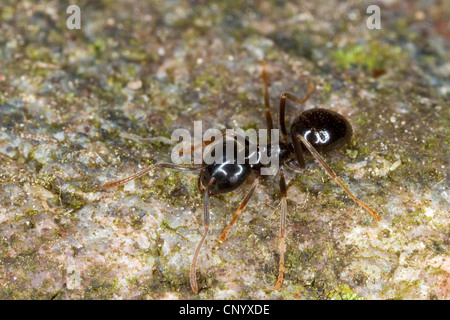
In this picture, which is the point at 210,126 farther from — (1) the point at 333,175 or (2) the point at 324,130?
(1) the point at 333,175

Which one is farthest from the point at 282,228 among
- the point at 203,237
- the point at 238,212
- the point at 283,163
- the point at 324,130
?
the point at 324,130

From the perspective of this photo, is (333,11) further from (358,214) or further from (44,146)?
(44,146)

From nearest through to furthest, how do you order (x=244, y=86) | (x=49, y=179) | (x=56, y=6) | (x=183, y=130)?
(x=49, y=179)
(x=183, y=130)
(x=244, y=86)
(x=56, y=6)

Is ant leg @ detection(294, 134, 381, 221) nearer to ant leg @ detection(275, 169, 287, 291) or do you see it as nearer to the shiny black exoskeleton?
the shiny black exoskeleton

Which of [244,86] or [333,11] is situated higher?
[333,11]

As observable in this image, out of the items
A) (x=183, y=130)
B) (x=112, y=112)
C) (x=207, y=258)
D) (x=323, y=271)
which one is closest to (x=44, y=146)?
(x=112, y=112)

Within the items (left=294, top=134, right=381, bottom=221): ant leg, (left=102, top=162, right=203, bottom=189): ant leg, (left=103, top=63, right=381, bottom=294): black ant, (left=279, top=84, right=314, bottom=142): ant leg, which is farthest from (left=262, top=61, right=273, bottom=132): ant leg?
(left=102, top=162, right=203, bottom=189): ant leg

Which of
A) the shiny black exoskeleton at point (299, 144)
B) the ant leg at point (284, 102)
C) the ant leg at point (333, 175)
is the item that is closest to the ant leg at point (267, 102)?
the ant leg at point (284, 102)
